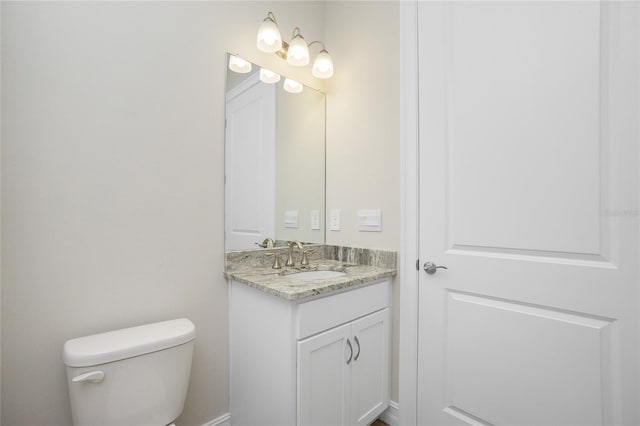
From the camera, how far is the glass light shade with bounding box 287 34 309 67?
5.38 feet

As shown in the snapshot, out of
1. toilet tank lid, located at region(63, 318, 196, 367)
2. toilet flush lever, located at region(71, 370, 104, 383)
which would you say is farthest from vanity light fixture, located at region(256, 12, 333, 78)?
toilet flush lever, located at region(71, 370, 104, 383)

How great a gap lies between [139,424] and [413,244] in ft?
4.36

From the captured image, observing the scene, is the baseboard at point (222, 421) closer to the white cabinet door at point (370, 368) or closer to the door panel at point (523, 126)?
the white cabinet door at point (370, 368)

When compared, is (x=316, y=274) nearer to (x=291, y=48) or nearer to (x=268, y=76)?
(x=268, y=76)

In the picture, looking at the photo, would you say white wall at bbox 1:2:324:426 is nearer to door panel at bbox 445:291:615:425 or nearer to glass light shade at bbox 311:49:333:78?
glass light shade at bbox 311:49:333:78

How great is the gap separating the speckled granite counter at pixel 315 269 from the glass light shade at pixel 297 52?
41.6 inches

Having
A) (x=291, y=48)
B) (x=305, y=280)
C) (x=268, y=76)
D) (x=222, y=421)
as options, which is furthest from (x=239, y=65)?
(x=222, y=421)

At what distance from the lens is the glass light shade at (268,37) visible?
4.94 ft

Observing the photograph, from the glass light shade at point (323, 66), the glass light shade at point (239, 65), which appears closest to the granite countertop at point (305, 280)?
the glass light shade at point (239, 65)

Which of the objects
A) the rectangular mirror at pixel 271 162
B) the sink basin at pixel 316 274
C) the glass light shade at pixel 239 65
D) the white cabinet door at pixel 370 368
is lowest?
the white cabinet door at pixel 370 368

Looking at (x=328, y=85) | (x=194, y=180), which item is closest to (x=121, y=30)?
(x=194, y=180)

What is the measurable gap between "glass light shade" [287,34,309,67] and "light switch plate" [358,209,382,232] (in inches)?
35.5

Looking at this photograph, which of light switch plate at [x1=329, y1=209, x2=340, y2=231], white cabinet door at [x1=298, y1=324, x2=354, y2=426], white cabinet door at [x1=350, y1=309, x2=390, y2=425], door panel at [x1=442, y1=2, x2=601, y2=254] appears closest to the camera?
door panel at [x1=442, y1=2, x2=601, y2=254]

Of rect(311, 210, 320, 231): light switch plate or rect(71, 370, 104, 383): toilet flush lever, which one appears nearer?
rect(71, 370, 104, 383): toilet flush lever
